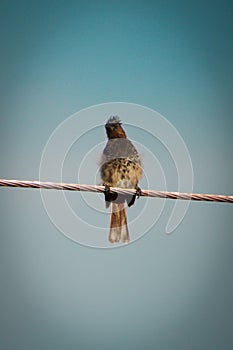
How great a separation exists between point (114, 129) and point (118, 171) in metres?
0.55

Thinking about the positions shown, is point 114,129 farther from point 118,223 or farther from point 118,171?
point 118,223

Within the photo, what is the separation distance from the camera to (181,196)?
13.6 ft

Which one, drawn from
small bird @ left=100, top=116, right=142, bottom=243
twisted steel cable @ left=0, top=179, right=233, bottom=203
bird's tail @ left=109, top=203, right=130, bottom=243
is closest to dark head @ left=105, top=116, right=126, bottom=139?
small bird @ left=100, top=116, right=142, bottom=243

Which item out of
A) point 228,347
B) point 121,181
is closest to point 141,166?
point 121,181

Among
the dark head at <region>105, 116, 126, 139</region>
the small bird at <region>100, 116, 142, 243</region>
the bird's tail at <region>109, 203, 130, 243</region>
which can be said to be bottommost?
the bird's tail at <region>109, 203, 130, 243</region>

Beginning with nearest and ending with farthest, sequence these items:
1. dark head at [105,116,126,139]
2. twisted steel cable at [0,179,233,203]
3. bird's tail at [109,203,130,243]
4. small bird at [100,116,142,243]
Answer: twisted steel cable at [0,179,233,203] < small bird at [100,116,142,243] < bird's tail at [109,203,130,243] < dark head at [105,116,126,139]

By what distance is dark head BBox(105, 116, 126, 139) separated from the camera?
6.36 metres

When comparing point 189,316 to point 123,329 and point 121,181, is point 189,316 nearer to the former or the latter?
point 123,329

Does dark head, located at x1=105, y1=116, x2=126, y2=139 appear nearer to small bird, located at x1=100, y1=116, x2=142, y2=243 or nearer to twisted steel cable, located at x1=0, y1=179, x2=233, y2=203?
small bird, located at x1=100, y1=116, x2=142, y2=243

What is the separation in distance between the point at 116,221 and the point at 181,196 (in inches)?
83.5

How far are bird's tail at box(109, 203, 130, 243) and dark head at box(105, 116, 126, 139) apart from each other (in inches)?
26.2

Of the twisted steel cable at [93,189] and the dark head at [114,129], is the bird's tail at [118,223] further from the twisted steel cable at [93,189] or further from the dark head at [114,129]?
the twisted steel cable at [93,189]

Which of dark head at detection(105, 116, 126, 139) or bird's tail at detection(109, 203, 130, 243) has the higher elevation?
dark head at detection(105, 116, 126, 139)

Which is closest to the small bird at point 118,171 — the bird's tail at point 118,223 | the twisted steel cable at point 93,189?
the bird's tail at point 118,223
